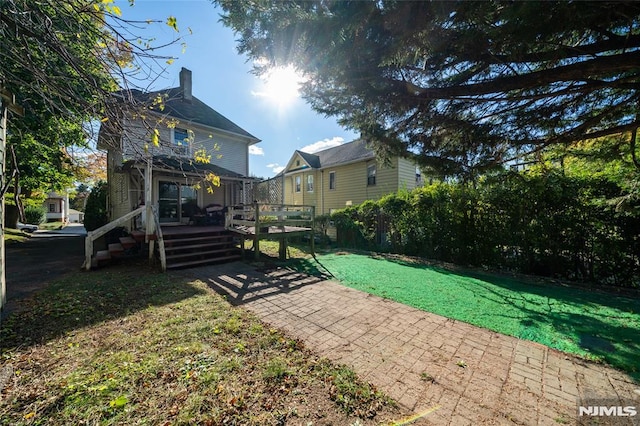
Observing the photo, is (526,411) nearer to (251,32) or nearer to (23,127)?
(251,32)

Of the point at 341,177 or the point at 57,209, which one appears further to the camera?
the point at 57,209

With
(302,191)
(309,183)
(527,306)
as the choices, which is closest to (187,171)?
(527,306)

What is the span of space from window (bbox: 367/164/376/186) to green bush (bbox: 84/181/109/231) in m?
14.5

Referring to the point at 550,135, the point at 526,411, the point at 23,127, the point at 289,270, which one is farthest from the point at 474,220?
the point at 23,127

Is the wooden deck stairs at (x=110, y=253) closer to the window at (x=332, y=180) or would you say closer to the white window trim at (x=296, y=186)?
the window at (x=332, y=180)

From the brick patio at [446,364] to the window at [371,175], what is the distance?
11293 mm

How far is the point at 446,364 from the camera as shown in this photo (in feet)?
8.43

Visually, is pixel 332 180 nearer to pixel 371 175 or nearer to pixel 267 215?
pixel 371 175

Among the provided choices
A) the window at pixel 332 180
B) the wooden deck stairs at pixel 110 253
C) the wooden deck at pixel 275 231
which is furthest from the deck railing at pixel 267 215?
the window at pixel 332 180

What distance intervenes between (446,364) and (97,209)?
17514 mm

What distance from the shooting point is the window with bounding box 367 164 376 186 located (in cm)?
1481

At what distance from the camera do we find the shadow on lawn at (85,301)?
10.8 ft

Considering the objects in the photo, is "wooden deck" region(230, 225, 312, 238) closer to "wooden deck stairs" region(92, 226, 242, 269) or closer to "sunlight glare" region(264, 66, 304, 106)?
"wooden deck stairs" region(92, 226, 242, 269)

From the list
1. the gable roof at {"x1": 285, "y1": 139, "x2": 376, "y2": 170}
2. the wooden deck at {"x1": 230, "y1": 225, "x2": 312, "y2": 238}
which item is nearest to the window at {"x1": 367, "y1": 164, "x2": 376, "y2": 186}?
the gable roof at {"x1": 285, "y1": 139, "x2": 376, "y2": 170}
